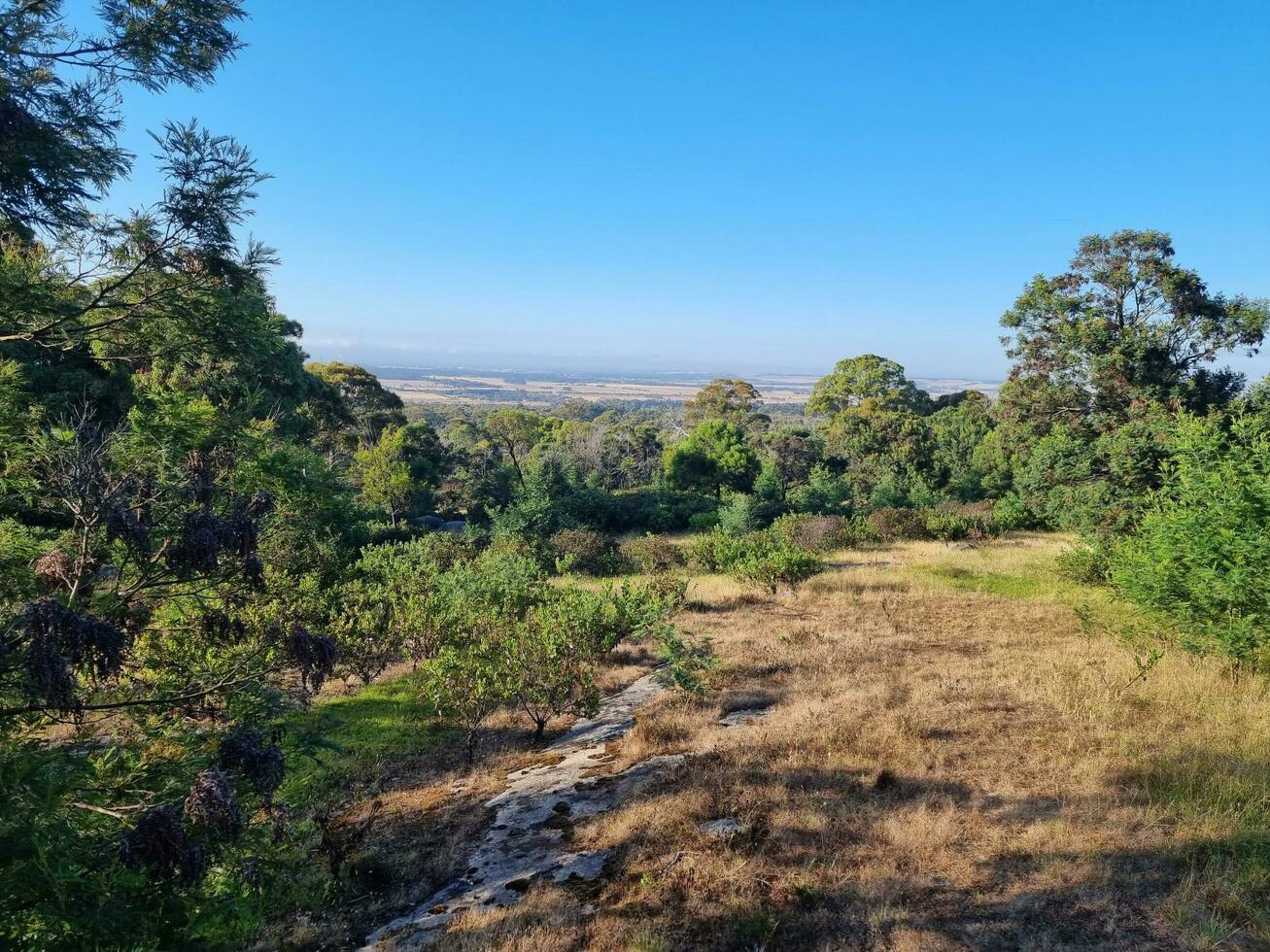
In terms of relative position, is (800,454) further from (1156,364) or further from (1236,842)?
(1236,842)

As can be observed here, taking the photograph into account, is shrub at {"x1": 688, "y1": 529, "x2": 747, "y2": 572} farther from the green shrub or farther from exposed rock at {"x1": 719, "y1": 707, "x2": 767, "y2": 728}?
exposed rock at {"x1": 719, "y1": 707, "x2": 767, "y2": 728}

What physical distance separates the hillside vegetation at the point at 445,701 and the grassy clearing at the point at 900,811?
4cm

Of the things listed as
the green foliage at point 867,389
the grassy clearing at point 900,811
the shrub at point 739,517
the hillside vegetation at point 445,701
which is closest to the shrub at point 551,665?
the hillside vegetation at point 445,701

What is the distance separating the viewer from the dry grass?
428 cm

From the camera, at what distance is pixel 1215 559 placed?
8625 mm

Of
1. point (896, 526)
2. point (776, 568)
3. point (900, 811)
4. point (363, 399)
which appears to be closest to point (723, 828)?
point (900, 811)

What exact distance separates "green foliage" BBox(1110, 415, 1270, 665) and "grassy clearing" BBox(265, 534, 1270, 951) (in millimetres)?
684

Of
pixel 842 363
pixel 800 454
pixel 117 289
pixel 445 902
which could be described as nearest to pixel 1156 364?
pixel 445 902

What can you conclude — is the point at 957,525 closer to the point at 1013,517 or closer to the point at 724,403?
the point at 1013,517

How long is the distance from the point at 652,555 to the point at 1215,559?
15.3 metres

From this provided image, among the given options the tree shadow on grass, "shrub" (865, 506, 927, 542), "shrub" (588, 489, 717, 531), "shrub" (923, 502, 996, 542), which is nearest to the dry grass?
the tree shadow on grass

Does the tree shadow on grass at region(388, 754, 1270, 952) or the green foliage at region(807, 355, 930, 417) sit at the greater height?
the green foliage at region(807, 355, 930, 417)

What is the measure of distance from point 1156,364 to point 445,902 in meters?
20.7

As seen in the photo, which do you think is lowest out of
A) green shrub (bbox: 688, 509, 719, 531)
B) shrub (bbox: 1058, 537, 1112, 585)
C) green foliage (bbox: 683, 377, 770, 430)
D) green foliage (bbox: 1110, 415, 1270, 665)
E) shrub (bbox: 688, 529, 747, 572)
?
green shrub (bbox: 688, 509, 719, 531)
